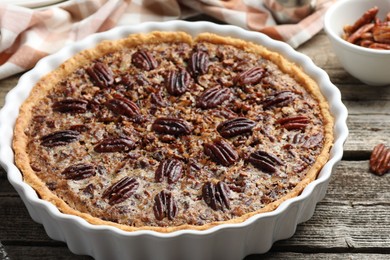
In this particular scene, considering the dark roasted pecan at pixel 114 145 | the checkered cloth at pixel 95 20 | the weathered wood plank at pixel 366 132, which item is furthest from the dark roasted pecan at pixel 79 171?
the weathered wood plank at pixel 366 132

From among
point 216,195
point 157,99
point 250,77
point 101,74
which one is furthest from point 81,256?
point 250,77

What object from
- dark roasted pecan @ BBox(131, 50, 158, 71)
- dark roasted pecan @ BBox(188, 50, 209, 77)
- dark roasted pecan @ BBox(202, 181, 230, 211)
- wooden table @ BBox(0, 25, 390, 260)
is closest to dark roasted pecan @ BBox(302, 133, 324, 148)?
wooden table @ BBox(0, 25, 390, 260)

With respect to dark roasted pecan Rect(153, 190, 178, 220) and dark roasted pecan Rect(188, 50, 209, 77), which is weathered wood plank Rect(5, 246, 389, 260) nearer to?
dark roasted pecan Rect(153, 190, 178, 220)

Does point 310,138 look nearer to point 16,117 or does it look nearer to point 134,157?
point 134,157

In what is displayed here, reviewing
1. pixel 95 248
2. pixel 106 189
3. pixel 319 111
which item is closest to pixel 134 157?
pixel 106 189

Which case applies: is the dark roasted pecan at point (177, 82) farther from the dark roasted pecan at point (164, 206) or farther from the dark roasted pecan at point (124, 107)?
the dark roasted pecan at point (164, 206)

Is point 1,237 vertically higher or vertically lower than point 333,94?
lower
